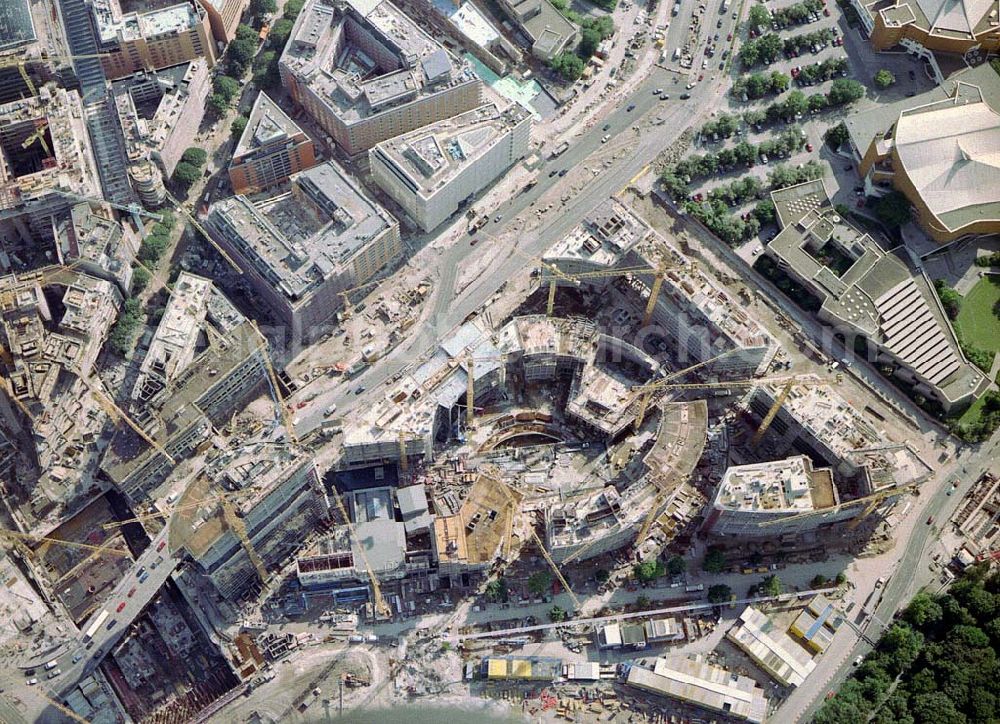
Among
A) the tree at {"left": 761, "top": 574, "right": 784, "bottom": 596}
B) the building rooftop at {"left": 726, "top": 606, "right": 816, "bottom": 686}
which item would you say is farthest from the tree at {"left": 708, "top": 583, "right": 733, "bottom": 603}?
the tree at {"left": 761, "top": 574, "right": 784, "bottom": 596}

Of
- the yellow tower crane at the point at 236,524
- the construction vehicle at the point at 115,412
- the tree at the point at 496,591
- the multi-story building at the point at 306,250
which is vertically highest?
the multi-story building at the point at 306,250

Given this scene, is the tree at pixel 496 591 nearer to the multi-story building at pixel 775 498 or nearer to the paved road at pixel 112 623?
the multi-story building at pixel 775 498

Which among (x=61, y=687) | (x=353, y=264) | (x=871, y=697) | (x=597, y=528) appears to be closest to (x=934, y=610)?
(x=871, y=697)

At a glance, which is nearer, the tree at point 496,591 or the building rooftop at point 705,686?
the building rooftop at point 705,686

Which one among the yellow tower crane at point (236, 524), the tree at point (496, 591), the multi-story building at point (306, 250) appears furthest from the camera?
the multi-story building at point (306, 250)

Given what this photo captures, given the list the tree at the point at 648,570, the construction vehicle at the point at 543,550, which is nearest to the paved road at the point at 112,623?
the construction vehicle at the point at 543,550

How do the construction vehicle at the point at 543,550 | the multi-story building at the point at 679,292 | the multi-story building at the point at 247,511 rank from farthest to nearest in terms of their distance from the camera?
the multi-story building at the point at 679,292
the construction vehicle at the point at 543,550
the multi-story building at the point at 247,511

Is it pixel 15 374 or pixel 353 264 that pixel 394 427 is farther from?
pixel 15 374
